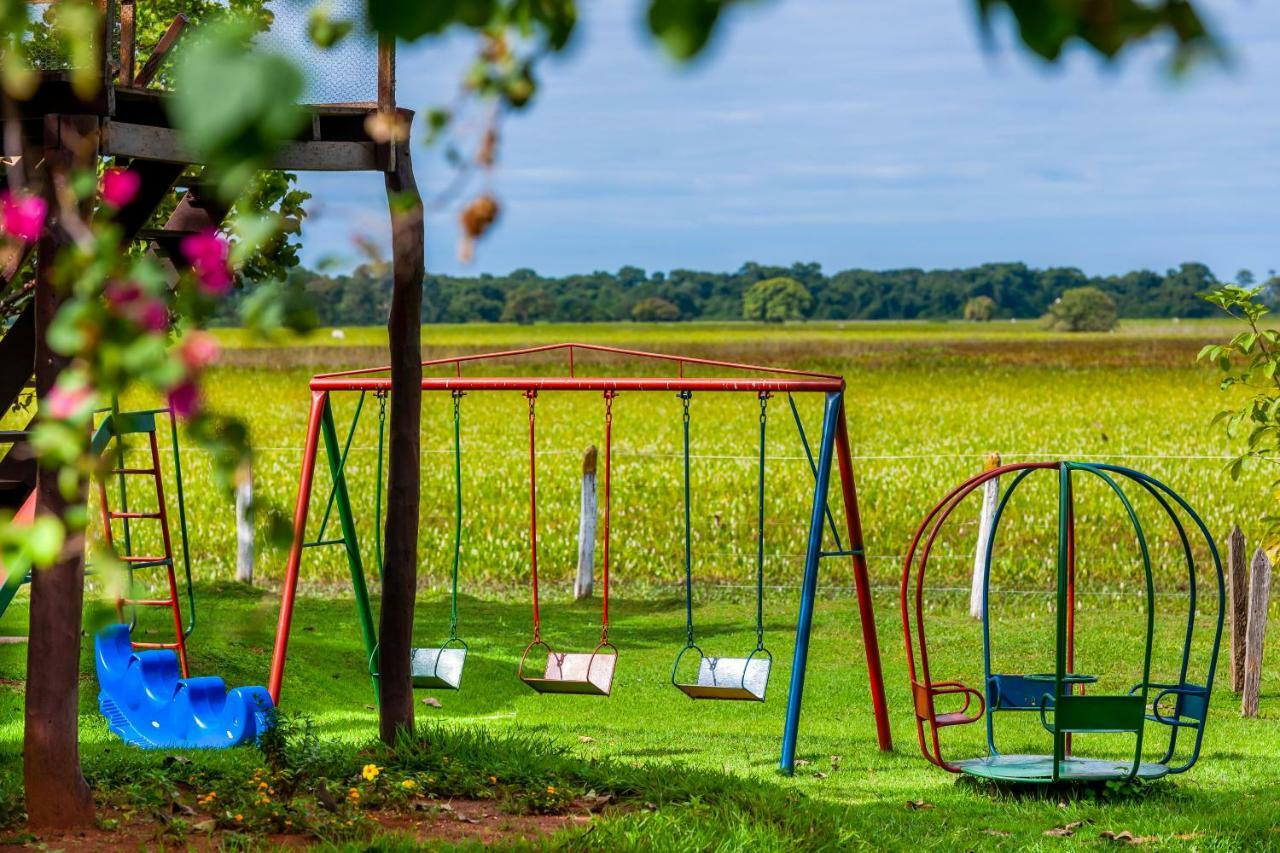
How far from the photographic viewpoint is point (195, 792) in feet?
18.7

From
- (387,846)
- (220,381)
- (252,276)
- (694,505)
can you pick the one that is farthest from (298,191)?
(220,381)

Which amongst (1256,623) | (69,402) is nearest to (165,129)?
(69,402)

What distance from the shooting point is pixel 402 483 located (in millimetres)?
6234

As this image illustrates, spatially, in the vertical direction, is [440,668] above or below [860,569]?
below

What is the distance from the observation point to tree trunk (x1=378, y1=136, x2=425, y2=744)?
19.9 feet

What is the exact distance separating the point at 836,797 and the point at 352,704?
346 cm

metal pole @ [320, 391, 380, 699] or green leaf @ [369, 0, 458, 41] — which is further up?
green leaf @ [369, 0, 458, 41]

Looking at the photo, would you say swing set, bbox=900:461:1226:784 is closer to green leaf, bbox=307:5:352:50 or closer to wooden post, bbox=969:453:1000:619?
wooden post, bbox=969:453:1000:619

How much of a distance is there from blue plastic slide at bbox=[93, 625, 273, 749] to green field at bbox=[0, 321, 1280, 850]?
247mm

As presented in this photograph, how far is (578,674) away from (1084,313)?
305ft

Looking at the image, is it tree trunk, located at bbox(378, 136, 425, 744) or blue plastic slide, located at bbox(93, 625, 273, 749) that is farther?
blue plastic slide, located at bbox(93, 625, 273, 749)

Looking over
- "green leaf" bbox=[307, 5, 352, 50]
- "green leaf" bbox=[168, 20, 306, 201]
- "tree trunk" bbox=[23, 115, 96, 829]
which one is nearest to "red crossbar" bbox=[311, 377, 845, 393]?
"tree trunk" bbox=[23, 115, 96, 829]

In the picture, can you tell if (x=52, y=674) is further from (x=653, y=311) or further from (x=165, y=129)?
(x=653, y=311)

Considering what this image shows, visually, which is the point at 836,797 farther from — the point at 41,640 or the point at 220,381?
the point at 220,381
